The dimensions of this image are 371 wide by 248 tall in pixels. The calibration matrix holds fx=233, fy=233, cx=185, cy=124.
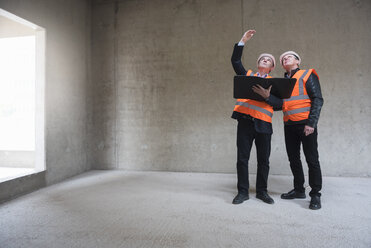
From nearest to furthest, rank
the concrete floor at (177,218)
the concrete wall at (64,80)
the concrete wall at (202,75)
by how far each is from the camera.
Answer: the concrete floor at (177,218)
the concrete wall at (64,80)
the concrete wall at (202,75)

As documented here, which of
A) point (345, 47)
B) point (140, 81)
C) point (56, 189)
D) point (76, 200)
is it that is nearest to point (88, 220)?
point (76, 200)

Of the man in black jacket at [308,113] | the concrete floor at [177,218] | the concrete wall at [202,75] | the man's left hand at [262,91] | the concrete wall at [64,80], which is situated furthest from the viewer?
the concrete wall at [202,75]

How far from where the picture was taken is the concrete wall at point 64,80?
2.86 metres

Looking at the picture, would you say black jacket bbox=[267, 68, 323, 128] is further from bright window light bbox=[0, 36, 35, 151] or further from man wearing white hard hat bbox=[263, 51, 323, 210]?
bright window light bbox=[0, 36, 35, 151]

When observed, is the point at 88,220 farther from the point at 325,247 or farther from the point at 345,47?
the point at 345,47

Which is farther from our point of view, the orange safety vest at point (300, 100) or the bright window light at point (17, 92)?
the bright window light at point (17, 92)

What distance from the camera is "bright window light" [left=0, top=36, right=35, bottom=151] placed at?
3.97 m

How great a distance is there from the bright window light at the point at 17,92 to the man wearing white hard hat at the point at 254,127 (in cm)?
361

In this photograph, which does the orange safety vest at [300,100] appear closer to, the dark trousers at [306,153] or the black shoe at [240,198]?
the dark trousers at [306,153]

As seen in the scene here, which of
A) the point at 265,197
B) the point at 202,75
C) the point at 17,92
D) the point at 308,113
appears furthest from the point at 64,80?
the point at 308,113

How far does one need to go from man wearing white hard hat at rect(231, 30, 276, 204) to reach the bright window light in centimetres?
361

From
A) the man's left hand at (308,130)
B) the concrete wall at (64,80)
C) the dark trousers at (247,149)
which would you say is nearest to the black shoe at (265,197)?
the dark trousers at (247,149)

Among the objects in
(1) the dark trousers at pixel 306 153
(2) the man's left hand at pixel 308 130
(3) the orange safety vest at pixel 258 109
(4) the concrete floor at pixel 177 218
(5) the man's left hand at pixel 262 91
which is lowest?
(4) the concrete floor at pixel 177 218

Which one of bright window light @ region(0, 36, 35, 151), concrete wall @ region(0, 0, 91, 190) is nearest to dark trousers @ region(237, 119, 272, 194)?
concrete wall @ region(0, 0, 91, 190)
